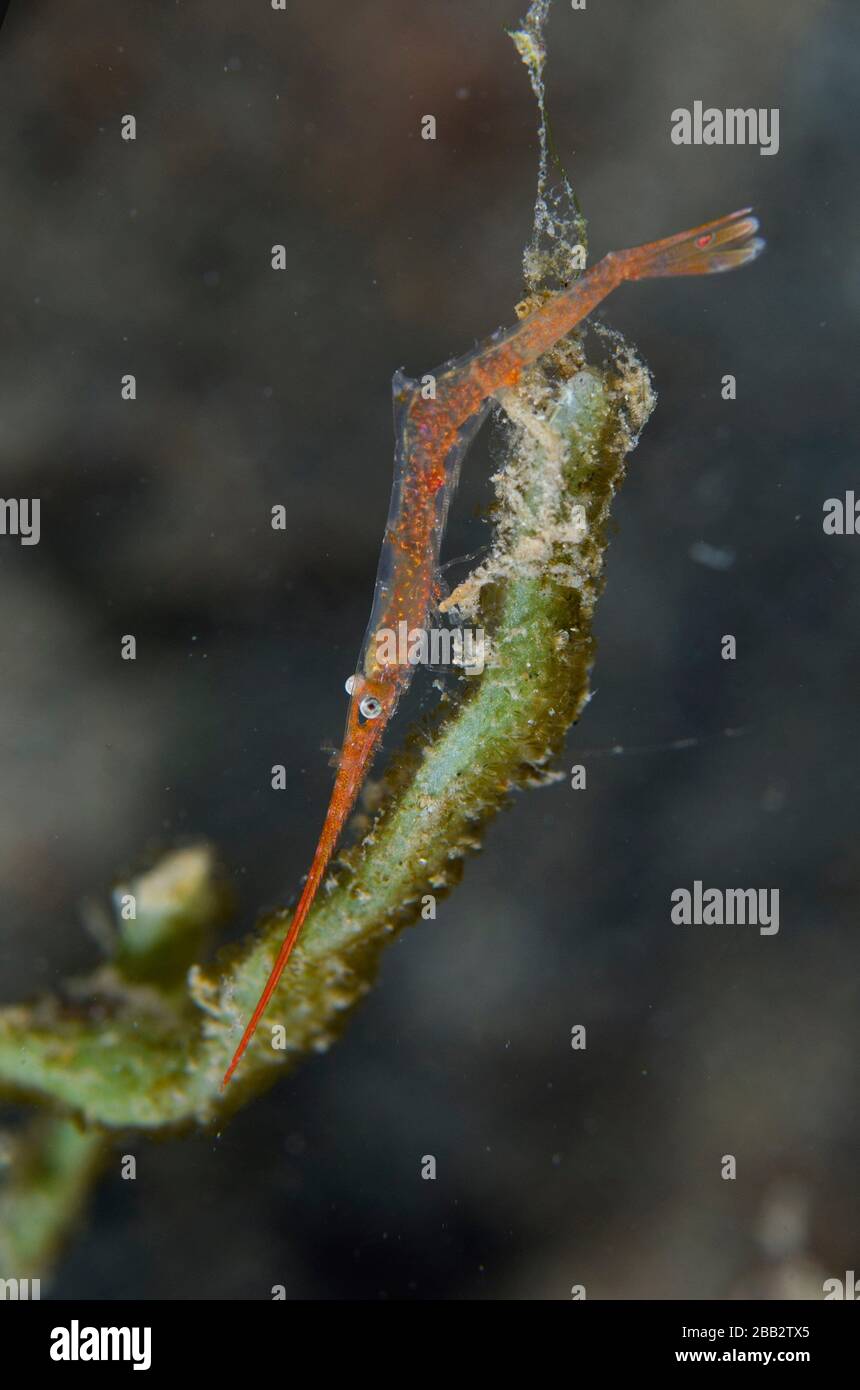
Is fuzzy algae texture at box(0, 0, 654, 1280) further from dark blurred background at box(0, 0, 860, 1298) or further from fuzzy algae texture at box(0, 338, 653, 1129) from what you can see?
dark blurred background at box(0, 0, 860, 1298)

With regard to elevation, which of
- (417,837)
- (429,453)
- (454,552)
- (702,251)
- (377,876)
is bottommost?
(377,876)

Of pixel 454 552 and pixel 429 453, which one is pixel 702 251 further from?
pixel 454 552

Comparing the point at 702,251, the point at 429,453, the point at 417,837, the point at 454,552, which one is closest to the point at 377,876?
the point at 417,837

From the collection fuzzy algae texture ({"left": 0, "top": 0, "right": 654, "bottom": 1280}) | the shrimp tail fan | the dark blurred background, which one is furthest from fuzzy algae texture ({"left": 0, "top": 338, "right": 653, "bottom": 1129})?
the shrimp tail fan

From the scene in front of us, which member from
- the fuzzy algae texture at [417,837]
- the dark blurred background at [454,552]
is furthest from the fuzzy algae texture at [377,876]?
the dark blurred background at [454,552]

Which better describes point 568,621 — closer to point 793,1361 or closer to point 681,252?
point 681,252

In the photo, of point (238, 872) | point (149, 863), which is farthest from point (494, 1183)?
point (149, 863)

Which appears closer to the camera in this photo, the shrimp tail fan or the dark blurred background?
the shrimp tail fan

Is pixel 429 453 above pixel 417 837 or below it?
A: above

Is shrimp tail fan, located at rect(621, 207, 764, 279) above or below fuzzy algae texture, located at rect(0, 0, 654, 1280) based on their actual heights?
above
